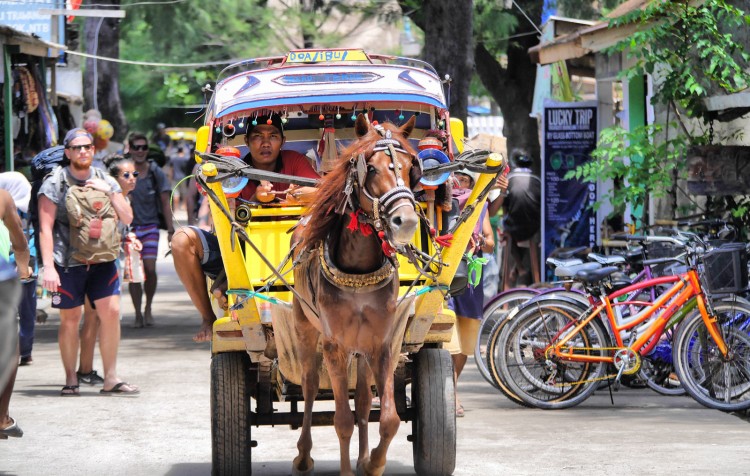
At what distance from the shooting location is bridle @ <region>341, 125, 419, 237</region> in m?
5.93

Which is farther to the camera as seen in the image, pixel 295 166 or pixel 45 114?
pixel 45 114

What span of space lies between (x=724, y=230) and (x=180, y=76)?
106ft

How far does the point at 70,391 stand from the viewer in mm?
10969

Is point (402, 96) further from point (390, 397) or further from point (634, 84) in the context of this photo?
point (634, 84)

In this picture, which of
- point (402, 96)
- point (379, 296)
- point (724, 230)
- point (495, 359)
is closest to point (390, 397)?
point (379, 296)

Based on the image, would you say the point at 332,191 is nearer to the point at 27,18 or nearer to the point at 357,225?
the point at 357,225

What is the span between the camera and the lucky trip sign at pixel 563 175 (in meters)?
16.2

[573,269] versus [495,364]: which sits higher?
[573,269]

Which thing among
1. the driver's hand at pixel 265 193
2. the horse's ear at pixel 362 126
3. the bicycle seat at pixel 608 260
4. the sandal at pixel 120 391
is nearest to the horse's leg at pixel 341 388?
the horse's ear at pixel 362 126

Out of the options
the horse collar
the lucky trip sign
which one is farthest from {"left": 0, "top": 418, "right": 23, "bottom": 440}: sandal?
the lucky trip sign

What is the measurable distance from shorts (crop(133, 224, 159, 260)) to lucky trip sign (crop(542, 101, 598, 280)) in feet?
15.8

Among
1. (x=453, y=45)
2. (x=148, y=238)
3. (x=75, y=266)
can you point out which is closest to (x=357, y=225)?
(x=75, y=266)

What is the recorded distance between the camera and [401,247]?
6.18 meters

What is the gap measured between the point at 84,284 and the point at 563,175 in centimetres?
735
